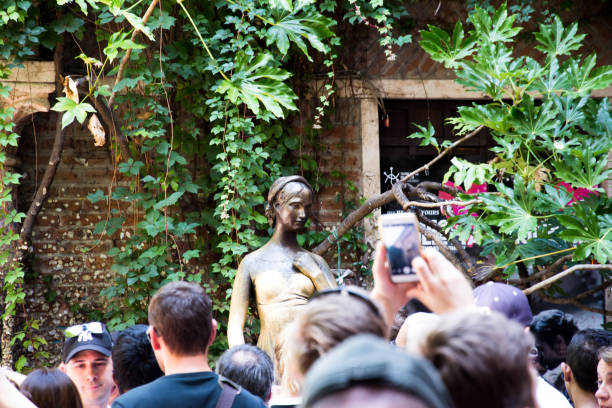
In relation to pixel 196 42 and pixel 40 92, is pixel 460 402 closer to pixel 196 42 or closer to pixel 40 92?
pixel 196 42

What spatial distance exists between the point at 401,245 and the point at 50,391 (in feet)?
4.35

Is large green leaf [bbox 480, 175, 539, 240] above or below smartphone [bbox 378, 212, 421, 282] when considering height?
above

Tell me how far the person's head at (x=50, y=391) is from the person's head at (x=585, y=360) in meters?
1.98

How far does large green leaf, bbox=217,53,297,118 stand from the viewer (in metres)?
4.60

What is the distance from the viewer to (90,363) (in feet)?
9.37

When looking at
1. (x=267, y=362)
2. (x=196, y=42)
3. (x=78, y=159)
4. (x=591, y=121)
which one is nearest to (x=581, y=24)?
(x=591, y=121)

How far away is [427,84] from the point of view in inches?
231

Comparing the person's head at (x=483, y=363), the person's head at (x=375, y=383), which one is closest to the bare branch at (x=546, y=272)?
the person's head at (x=483, y=363)

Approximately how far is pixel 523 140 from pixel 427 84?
6.47 feet

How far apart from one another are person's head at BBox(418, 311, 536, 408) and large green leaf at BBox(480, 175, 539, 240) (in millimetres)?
2727

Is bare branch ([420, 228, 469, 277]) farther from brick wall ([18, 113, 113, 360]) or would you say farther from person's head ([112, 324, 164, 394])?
person's head ([112, 324, 164, 394])

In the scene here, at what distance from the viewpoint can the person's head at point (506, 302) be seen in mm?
1990

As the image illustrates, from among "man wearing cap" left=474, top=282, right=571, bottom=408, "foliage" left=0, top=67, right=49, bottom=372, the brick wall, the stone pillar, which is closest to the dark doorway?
the brick wall

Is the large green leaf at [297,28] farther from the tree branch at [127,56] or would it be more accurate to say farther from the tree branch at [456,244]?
the tree branch at [456,244]
